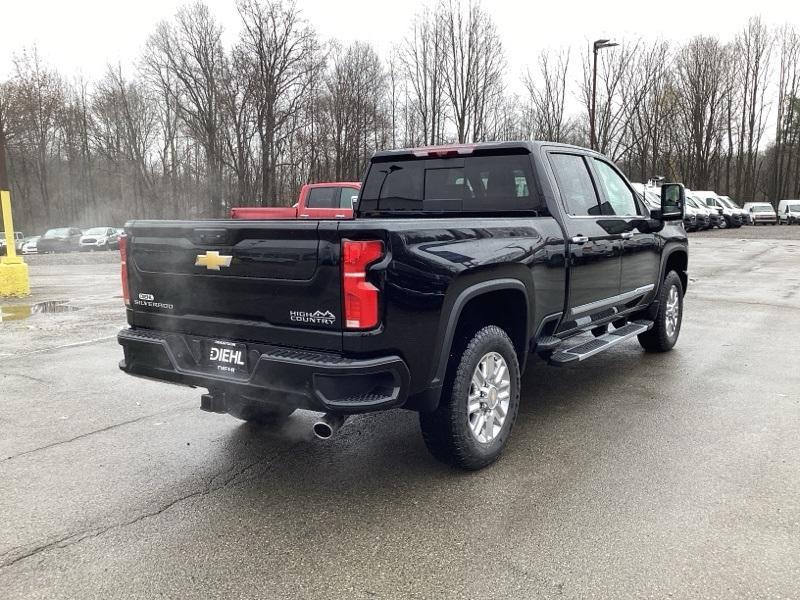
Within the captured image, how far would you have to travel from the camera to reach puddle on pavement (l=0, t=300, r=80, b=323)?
990cm

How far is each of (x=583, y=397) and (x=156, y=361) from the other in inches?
133

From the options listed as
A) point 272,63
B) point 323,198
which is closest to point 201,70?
point 272,63

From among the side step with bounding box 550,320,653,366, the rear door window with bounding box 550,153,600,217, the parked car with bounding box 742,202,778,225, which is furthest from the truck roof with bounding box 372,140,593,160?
the parked car with bounding box 742,202,778,225

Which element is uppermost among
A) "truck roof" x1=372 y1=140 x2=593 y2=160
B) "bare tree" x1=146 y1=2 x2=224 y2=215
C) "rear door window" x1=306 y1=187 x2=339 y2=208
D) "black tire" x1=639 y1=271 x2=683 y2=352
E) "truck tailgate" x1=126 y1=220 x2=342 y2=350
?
"bare tree" x1=146 y1=2 x2=224 y2=215

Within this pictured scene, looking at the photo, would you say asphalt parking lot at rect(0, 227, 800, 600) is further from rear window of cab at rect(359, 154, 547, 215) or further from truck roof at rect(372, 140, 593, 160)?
truck roof at rect(372, 140, 593, 160)

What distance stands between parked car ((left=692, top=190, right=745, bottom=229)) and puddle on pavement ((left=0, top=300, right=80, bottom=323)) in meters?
33.1

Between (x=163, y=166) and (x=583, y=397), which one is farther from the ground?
(x=163, y=166)

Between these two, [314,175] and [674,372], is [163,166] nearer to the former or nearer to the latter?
[314,175]

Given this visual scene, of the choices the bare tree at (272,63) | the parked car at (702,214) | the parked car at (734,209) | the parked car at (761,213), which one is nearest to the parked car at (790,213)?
the parked car at (761,213)

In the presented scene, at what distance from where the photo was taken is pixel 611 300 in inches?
211

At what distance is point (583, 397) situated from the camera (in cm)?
540

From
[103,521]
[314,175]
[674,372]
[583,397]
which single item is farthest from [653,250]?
[314,175]

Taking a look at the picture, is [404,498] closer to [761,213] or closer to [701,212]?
[701,212]

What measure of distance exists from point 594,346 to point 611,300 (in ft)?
2.06
